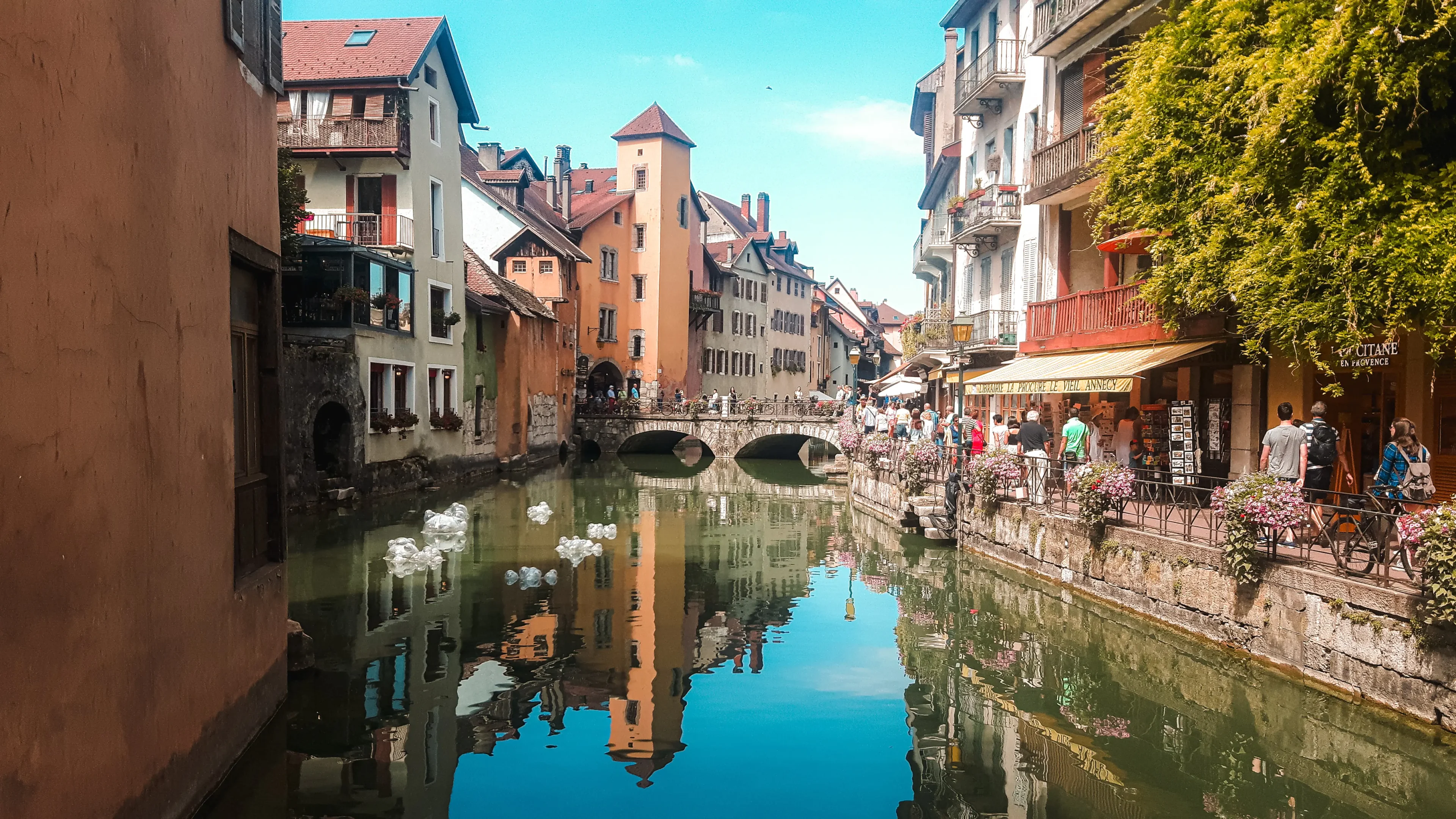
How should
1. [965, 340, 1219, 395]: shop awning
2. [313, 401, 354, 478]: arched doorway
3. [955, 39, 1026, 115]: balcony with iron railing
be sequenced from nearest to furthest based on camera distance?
1. [965, 340, 1219, 395]: shop awning
2. [313, 401, 354, 478]: arched doorway
3. [955, 39, 1026, 115]: balcony with iron railing

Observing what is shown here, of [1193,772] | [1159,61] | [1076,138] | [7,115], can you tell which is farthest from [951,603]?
[7,115]

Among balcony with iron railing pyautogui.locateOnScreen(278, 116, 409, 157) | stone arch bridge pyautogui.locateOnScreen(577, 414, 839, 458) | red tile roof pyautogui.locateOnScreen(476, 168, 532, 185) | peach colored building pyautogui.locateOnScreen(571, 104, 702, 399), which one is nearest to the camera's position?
balcony with iron railing pyautogui.locateOnScreen(278, 116, 409, 157)

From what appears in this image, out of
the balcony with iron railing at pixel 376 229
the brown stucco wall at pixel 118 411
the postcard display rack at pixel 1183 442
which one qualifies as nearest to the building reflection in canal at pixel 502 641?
the brown stucco wall at pixel 118 411

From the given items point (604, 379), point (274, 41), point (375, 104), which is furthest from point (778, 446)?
point (274, 41)

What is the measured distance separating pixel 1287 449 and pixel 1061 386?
5722mm

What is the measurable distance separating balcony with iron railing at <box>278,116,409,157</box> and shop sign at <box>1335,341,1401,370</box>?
24.3 meters

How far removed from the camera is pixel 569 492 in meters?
31.4

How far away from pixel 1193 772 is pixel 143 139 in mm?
8699

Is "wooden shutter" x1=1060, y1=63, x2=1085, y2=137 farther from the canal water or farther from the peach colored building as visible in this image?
the peach colored building

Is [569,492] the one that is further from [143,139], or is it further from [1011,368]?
[143,139]

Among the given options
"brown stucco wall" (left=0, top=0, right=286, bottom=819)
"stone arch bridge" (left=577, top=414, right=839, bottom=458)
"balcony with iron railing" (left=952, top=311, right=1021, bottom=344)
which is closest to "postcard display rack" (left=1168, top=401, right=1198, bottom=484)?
"balcony with iron railing" (left=952, top=311, right=1021, bottom=344)

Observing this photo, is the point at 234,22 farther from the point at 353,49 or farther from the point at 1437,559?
the point at 353,49

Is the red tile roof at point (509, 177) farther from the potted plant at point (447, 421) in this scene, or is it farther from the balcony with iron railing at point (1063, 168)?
the balcony with iron railing at point (1063, 168)

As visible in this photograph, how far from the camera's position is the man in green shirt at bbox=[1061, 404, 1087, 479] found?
55.3ft
